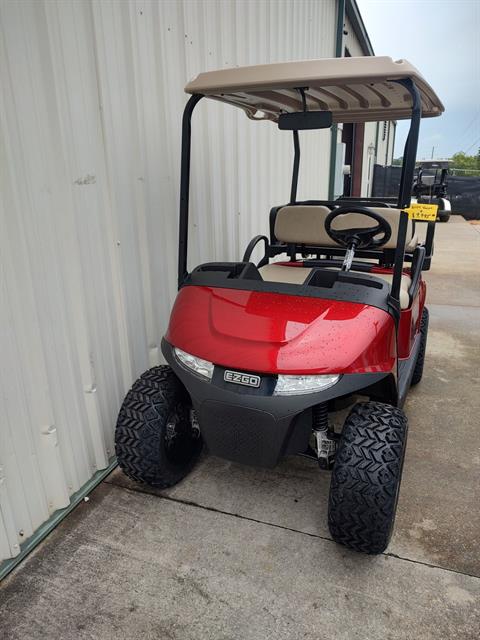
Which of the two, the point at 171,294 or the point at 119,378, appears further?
the point at 171,294

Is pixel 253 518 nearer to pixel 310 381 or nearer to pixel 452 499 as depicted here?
pixel 310 381

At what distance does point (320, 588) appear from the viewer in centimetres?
168

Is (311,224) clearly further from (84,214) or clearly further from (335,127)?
(335,127)

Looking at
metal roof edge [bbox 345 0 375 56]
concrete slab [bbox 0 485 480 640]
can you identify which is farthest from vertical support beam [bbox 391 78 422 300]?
metal roof edge [bbox 345 0 375 56]

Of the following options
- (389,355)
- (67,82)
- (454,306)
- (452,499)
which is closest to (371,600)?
(452,499)

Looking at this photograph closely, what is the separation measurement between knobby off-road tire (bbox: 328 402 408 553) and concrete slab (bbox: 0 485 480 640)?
15cm

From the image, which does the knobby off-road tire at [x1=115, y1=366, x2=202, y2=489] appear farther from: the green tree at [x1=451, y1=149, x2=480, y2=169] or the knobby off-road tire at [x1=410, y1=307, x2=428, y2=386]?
the green tree at [x1=451, y1=149, x2=480, y2=169]

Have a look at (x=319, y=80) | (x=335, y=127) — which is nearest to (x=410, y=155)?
(x=319, y=80)

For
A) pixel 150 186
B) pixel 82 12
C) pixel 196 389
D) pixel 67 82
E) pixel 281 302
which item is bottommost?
pixel 196 389

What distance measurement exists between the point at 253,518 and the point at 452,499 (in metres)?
0.90

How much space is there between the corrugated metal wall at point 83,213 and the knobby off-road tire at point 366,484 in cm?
114

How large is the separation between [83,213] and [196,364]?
0.80 meters

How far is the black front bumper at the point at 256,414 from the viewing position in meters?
1.68

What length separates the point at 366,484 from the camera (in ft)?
5.40
